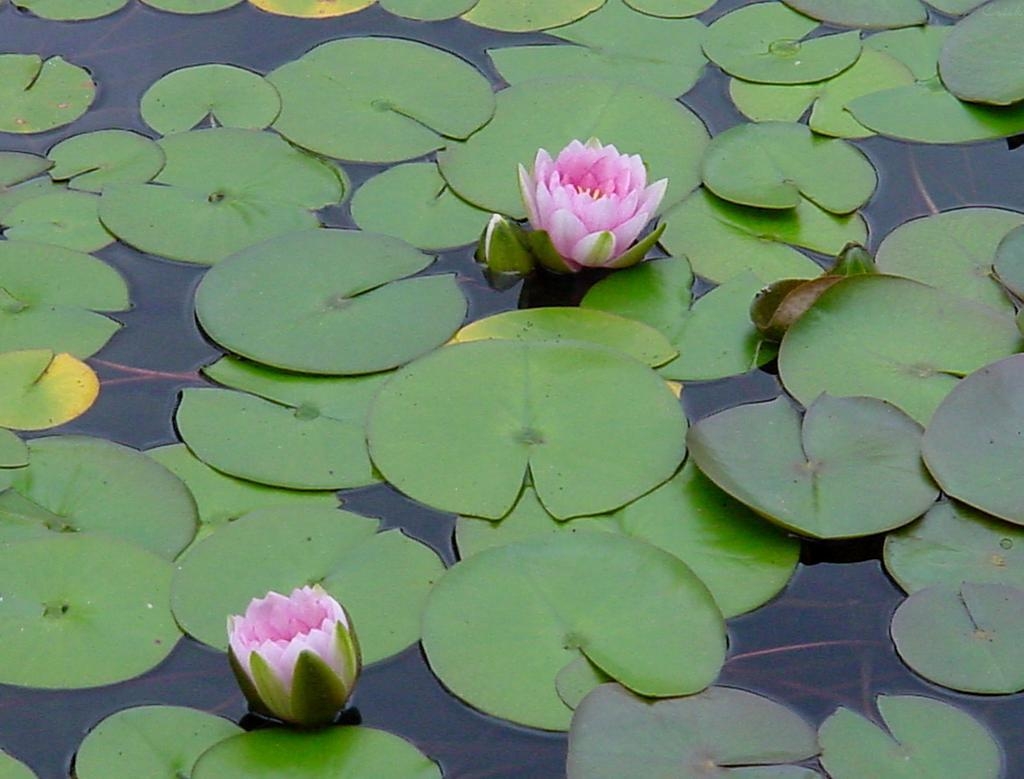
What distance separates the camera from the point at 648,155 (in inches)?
115

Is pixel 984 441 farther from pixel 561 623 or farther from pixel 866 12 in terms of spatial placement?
pixel 866 12

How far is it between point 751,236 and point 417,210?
0.67 m

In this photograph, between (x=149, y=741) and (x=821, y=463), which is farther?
(x=821, y=463)

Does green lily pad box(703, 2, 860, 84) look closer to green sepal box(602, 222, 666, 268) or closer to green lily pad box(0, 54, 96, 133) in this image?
green sepal box(602, 222, 666, 268)

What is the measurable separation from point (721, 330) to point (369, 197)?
792 millimetres

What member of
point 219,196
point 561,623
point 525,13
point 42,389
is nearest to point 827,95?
point 525,13

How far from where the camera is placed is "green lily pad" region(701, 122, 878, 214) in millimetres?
2820

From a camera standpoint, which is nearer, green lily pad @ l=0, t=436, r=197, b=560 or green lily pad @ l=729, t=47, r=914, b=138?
green lily pad @ l=0, t=436, r=197, b=560

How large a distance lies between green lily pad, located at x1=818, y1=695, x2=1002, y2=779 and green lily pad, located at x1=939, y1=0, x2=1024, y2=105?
160cm

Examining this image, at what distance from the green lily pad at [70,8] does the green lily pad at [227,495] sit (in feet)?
4.97

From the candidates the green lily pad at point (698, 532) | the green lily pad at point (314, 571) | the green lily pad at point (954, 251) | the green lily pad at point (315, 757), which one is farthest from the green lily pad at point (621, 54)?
the green lily pad at point (315, 757)

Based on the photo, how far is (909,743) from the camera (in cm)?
193

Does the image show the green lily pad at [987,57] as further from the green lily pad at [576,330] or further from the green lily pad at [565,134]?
the green lily pad at [576,330]

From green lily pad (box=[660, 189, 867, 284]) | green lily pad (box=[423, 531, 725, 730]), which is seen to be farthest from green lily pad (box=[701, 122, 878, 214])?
green lily pad (box=[423, 531, 725, 730])
